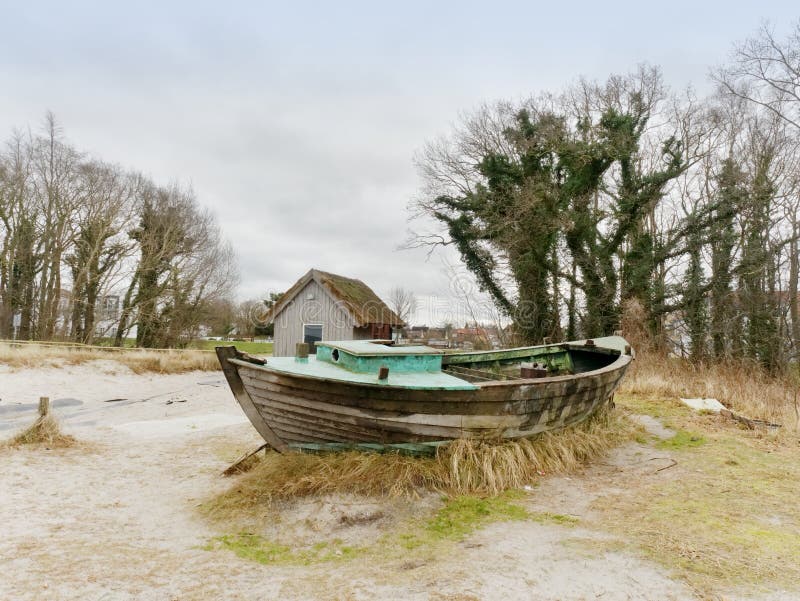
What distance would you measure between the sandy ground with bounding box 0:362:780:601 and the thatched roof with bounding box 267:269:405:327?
1180 cm

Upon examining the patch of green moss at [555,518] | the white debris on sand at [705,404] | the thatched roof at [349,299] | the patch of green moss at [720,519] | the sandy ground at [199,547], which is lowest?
the sandy ground at [199,547]

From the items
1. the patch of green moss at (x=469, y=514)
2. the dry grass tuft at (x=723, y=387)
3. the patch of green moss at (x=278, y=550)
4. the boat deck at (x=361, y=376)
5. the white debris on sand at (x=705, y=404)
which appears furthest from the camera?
the white debris on sand at (x=705, y=404)

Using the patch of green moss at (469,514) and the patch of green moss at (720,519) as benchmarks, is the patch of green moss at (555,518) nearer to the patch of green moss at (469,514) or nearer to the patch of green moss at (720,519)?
the patch of green moss at (469,514)

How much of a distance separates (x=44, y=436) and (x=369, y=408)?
5984 mm

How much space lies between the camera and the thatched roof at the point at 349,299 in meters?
19.1

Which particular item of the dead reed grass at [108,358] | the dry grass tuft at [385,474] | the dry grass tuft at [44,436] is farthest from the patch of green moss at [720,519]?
the dead reed grass at [108,358]

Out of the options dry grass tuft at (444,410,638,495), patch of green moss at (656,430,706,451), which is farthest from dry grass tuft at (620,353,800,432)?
dry grass tuft at (444,410,638,495)

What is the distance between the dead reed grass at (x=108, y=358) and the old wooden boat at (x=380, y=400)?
45.5 ft

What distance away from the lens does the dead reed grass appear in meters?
14.7

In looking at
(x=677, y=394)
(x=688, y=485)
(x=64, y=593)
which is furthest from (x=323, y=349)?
(x=677, y=394)

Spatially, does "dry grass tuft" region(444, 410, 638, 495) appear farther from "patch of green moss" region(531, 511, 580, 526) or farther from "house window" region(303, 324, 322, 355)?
"house window" region(303, 324, 322, 355)

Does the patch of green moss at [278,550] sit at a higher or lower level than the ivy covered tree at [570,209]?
lower

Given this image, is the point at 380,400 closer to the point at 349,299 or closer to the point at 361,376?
the point at 361,376

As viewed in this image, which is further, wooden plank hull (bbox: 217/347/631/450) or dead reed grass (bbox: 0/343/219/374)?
dead reed grass (bbox: 0/343/219/374)
